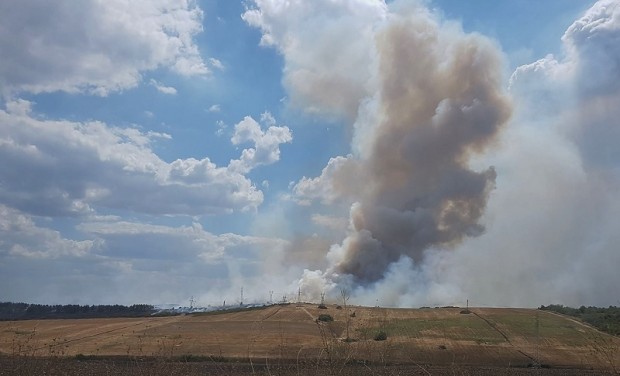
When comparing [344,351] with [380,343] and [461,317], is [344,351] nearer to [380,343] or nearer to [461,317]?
[380,343]

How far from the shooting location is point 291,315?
82.9m

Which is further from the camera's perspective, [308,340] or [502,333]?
[502,333]

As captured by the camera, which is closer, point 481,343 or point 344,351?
point 344,351

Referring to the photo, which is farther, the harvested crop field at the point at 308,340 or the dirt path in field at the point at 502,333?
the dirt path in field at the point at 502,333

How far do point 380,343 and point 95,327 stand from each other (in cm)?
6407

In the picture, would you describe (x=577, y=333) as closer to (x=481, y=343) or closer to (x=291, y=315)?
(x=481, y=343)

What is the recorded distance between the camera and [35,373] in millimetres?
12547

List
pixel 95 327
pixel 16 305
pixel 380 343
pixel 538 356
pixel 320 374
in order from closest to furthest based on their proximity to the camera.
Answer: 1. pixel 320 374
2. pixel 380 343
3. pixel 538 356
4. pixel 95 327
5. pixel 16 305

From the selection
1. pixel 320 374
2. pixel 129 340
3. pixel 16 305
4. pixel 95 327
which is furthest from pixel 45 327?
pixel 16 305

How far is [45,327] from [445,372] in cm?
6882

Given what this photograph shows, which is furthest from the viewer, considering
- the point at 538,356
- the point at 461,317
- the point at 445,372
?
the point at 461,317

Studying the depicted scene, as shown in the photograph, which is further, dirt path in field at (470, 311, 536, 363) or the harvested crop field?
dirt path in field at (470, 311, 536, 363)

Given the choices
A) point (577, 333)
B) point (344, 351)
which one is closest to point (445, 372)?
point (344, 351)

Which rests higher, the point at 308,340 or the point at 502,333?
the point at 502,333
